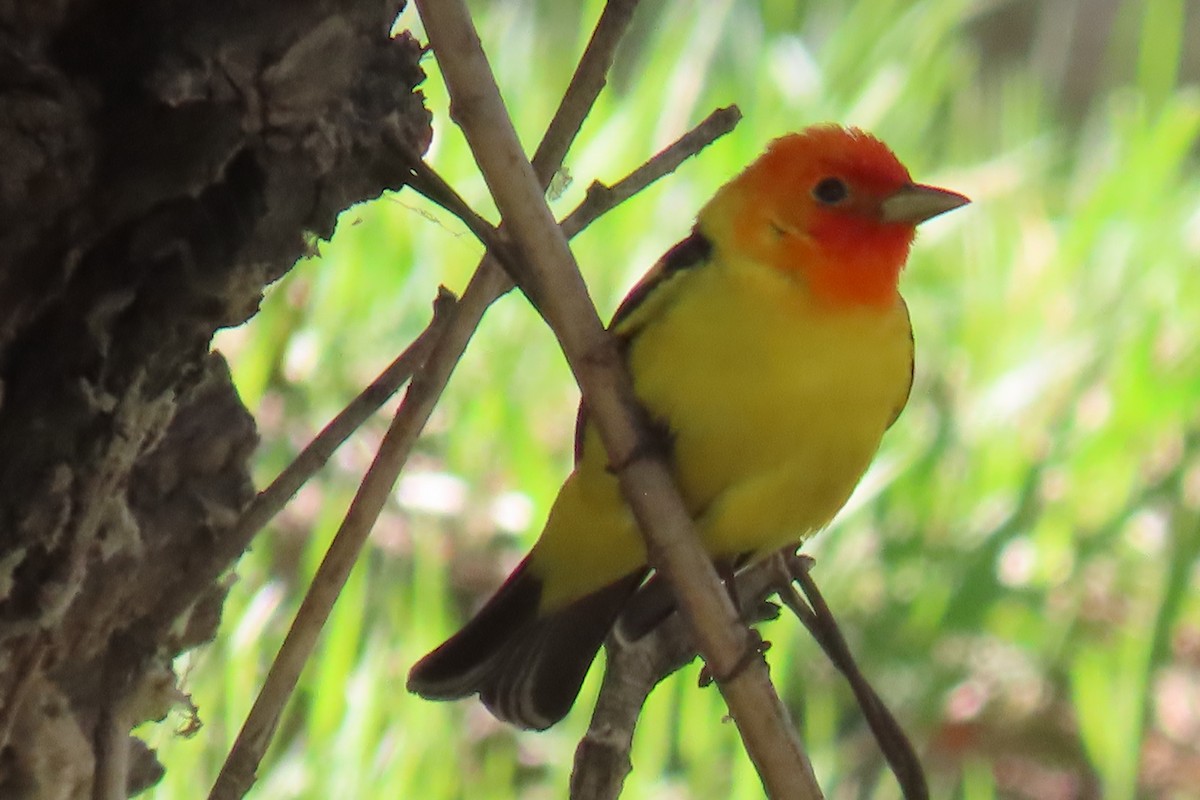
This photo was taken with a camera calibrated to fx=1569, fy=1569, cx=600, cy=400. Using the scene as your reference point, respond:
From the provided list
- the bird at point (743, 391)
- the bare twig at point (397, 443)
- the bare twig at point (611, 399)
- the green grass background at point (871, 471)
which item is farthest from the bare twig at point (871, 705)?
the green grass background at point (871, 471)

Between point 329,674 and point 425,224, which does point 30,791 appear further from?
point 425,224

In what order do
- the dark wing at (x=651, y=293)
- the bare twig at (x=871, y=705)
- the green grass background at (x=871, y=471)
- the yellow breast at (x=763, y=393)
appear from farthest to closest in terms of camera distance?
1. the green grass background at (x=871, y=471)
2. the dark wing at (x=651, y=293)
3. the yellow breast at (x=763, y=393)
4. the bare twig at (x=871, y=705)

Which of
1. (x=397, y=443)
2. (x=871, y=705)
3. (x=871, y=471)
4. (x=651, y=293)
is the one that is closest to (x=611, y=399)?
(x=397, y=443)

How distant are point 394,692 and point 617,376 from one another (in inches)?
76.1

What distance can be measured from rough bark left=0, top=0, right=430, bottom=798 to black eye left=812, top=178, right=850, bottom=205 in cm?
98

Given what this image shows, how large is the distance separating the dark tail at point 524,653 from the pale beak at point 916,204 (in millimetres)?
579

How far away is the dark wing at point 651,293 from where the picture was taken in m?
1.89

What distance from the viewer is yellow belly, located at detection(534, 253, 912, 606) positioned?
1.78 m

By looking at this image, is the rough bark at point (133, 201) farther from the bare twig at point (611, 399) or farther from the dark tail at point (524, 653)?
the dark tail at point (524, 653)

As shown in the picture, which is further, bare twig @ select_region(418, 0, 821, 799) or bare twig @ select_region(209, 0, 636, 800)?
bare twig @ select_region(209, 0, 636, 800)

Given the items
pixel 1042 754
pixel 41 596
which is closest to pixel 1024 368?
pixel 1042 754

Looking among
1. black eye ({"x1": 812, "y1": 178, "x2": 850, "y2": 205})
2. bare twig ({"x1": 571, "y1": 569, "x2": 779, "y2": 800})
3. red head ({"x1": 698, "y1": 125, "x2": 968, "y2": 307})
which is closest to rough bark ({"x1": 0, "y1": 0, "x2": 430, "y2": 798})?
bare twig ({"x1": 571, "y1": 569, "x2": 779, "y2": 800})

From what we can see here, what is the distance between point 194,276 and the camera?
111 cm

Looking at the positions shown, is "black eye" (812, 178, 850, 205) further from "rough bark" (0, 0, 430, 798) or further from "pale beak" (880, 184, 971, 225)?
"rough bark" (0, 0, 430, 798)
